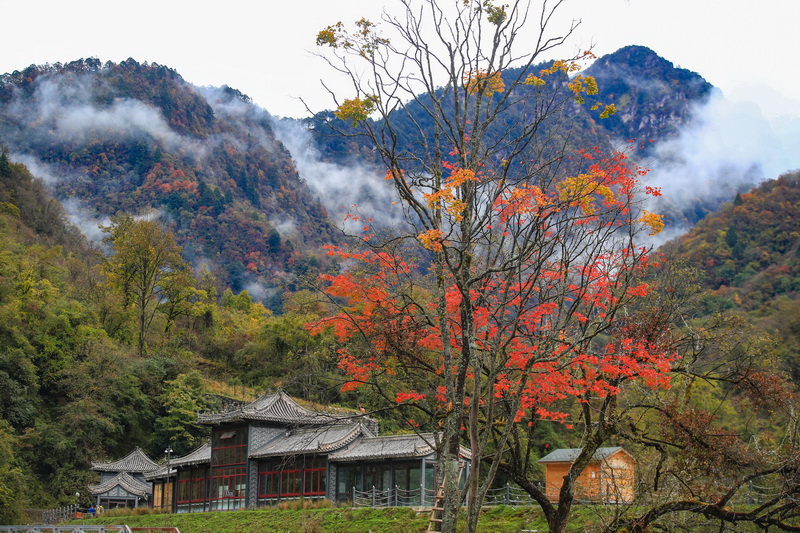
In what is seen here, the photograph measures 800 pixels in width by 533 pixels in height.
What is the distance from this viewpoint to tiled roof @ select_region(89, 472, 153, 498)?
3528 cm

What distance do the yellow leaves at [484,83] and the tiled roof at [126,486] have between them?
3347 centimetres

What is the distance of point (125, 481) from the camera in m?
36.6

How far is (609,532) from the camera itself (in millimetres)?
10820

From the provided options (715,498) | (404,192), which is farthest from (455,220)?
(715,498)

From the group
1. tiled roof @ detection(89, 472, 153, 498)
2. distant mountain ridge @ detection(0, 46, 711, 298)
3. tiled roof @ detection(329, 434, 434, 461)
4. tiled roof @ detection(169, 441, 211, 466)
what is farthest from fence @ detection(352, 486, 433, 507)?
distant mountain ridge @ detection(0, 46, 711, 298)

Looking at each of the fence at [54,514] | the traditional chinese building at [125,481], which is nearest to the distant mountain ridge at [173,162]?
the traditional chinese building at [125,481]

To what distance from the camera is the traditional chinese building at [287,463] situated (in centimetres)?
2528

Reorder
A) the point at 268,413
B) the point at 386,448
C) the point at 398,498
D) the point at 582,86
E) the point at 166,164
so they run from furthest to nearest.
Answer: the point at 166,164
the point at 268,413
the point at 386,448
the point at 398,498
the point at 582,86

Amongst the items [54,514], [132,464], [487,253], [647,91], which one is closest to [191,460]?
[54,514]

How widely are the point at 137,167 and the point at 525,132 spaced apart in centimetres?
9363

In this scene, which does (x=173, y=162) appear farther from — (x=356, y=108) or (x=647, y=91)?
(x=647, y=91)

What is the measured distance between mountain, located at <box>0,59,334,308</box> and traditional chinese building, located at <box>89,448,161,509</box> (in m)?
48.6

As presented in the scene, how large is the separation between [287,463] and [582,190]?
21.3 m

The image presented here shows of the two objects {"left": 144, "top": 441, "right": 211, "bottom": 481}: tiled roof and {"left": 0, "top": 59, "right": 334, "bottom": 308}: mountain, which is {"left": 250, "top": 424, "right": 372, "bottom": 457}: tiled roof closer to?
{"left": 144, "top": 441, "right": 211, "bottom": 481}: tiled roof
